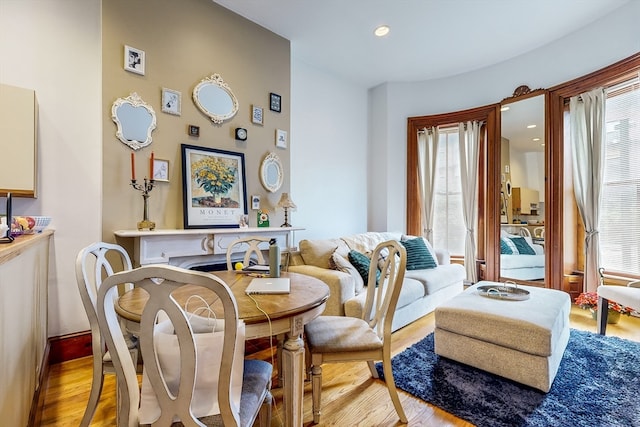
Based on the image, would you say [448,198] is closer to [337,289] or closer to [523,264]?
[523,264]

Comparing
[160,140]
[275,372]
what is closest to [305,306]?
[275,372]

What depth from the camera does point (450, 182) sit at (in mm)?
4672

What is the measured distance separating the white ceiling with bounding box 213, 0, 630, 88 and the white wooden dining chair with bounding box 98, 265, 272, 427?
10.0 feet

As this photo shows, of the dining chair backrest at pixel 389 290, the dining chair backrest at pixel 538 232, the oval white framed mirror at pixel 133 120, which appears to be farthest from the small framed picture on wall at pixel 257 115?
the dining chair backrest at pixel 538 232

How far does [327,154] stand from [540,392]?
342cm

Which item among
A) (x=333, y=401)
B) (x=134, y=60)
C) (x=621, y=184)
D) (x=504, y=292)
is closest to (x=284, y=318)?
(x=333, y=401)

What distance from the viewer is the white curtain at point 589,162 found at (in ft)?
11.1

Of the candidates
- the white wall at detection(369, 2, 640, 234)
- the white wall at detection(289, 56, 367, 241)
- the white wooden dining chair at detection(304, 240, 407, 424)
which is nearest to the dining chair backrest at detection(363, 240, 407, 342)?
the white wooden dining chair at detection(304, 240, 407, 424)

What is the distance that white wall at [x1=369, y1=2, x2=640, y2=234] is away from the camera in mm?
3188

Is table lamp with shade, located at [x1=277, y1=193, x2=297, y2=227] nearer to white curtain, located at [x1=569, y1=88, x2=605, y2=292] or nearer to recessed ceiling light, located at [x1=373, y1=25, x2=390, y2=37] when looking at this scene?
recessed ceiling light, located at [x1=373, y1=25, x2=390, y2=37]

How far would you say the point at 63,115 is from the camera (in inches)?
91.7

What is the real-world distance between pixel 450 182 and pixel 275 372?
381 centimetres

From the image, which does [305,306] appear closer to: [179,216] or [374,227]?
[179,216]

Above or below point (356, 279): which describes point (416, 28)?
above
